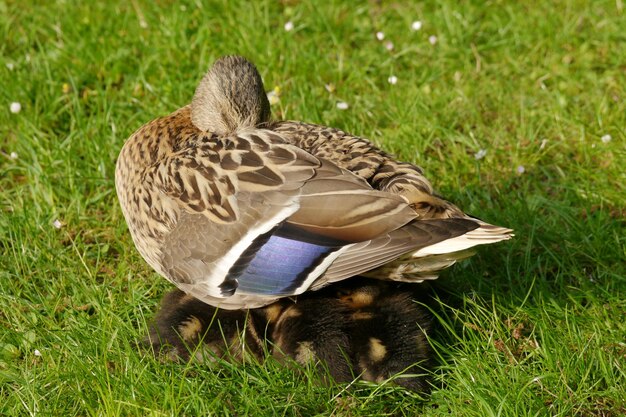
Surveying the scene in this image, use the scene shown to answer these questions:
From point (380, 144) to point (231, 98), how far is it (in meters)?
1.15

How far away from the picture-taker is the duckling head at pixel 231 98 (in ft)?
14.1

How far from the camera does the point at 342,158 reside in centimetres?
396

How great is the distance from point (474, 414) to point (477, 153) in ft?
6.44

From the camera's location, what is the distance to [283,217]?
12.1 feet

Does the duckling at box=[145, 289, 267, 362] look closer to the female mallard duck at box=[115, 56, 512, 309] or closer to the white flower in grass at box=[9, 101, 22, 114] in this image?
the female mallard duck at box=[115, 56, 512, 309]

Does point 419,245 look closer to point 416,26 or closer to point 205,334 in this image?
point 205,334

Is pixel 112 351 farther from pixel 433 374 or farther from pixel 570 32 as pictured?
pixel 570 32

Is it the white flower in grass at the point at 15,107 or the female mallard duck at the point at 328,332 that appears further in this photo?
the white flower in grass at the point at 15,107

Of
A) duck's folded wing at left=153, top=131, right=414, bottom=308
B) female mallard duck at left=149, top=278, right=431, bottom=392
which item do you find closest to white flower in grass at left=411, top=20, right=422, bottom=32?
duck's folded wing at left=153, top=131, right=414, bottom=308

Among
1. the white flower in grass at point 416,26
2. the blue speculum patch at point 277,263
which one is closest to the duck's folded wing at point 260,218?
the blue speculum patch at point 277,263

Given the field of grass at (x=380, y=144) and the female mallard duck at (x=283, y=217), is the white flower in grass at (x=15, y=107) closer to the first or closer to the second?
the field of grass at (x=380, y=144)

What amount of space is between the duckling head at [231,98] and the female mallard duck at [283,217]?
0.12m

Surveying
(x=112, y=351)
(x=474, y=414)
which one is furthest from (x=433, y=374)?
(x=112, y=351)

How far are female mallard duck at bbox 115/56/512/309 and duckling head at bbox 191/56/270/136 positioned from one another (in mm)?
119
